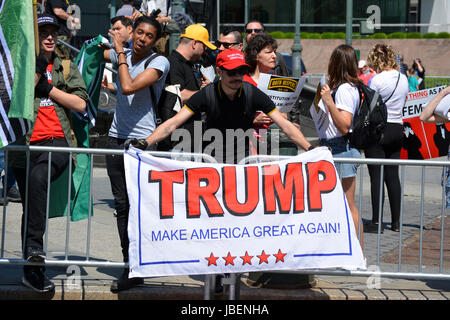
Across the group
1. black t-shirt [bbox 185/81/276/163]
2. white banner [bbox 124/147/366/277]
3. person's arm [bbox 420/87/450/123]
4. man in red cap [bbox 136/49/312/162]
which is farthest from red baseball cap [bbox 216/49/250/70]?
person's arm [bbox 420/87/450/123]

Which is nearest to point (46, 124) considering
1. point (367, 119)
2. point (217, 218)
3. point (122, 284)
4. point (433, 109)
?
point (122, 284)

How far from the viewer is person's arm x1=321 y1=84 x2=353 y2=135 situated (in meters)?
6.36

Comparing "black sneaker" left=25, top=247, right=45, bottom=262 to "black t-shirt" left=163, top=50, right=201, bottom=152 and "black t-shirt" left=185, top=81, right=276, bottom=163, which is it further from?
"black t-shirt" left=163, top=50, right=201, bottom=152

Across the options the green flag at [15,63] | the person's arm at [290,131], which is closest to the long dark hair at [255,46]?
the person's arm at [290,131]

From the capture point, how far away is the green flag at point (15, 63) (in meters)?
5.14

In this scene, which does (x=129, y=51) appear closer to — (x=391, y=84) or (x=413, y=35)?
(x=391, y=84)

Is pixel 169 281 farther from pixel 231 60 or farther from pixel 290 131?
pixel 231 60

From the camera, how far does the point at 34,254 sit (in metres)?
5.30

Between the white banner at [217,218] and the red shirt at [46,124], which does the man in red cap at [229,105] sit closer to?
the white banner at [217,218]

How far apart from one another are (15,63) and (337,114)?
9.11 feet

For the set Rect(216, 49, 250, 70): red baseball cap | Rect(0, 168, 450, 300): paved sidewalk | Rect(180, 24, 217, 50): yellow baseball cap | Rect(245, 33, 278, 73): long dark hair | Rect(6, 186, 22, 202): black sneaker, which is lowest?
A: Rect(0, 168, 450, 300): paved sidewalk

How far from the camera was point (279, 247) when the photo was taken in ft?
16.7

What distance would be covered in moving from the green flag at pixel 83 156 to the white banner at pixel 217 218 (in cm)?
85

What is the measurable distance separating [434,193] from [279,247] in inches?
248
